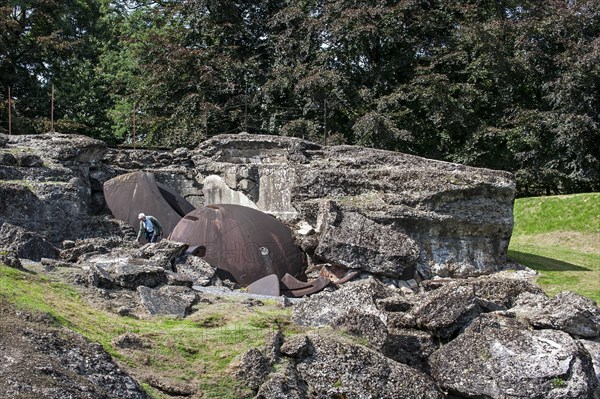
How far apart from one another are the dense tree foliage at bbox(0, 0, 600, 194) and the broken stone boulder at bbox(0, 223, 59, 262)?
15432 millimetres

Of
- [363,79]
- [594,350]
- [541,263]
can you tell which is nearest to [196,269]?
[594,350]

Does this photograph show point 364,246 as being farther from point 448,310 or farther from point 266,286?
point 448,310

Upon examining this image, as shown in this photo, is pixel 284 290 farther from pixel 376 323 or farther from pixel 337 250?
pixel 376 323

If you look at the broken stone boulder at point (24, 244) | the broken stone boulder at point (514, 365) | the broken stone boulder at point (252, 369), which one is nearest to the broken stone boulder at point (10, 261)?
the broken stone boulder at point (24, 244)

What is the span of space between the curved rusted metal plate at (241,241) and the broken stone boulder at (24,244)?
9.19 feet

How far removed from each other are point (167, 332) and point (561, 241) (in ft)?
57.6

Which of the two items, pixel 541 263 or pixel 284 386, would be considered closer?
pixel 284 386

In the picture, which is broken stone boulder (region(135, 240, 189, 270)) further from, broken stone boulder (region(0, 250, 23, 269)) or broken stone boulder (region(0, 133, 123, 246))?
broken stone boulder (region(0, 250, 23, 269))

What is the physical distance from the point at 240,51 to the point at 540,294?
22510 millimetres

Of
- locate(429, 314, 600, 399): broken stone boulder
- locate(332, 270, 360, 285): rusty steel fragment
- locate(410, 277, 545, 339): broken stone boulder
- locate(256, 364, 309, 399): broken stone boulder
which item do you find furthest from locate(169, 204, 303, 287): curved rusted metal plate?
locate(256, 364, 309, 399): broken stone boulder

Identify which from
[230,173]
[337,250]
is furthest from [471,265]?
[230,173]

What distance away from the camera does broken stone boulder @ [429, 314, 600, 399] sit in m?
8.29

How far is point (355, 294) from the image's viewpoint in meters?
9.44

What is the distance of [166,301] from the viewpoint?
9211 mm
